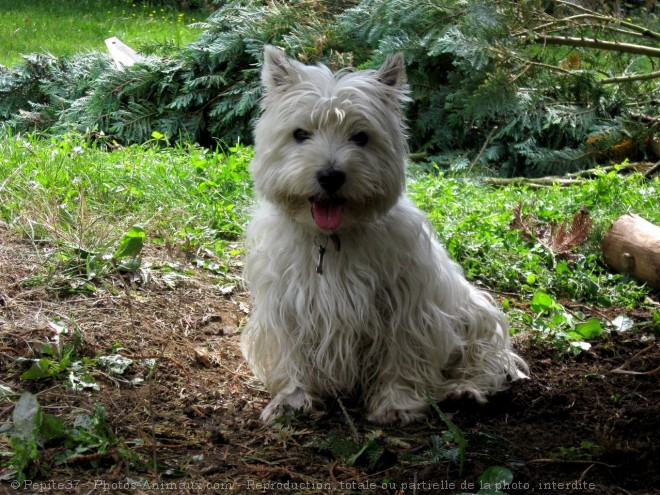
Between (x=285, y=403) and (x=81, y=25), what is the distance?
44.2ft

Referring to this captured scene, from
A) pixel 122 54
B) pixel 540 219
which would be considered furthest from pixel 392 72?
pixel 122 54

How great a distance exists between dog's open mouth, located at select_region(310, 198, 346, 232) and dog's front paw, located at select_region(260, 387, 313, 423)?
2.66 ft

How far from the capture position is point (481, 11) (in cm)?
444

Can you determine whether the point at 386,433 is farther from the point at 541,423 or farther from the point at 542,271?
the point at 542,271

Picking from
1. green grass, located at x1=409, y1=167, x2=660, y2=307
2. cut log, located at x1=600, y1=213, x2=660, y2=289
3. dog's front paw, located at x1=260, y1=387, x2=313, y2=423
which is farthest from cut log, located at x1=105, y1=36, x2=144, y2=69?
dog's front paw, located at x1=260, y1=387, x2=313, y2=423

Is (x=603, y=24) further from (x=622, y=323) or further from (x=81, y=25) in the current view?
(x=81, y=25)

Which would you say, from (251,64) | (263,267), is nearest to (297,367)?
(263,267)

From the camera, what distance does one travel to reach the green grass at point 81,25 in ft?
44.7

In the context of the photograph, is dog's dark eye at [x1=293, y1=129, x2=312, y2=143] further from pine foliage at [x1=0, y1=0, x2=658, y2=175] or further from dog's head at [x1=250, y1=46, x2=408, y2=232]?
pine foliage at [x1=0, y1=0, x2=658, y2=175]

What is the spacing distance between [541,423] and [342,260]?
1106mm

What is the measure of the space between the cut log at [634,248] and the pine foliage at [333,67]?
131 centimetres

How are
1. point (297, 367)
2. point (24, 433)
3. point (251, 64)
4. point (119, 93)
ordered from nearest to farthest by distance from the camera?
point (24, 433) → point (297, 367) → point (251, 64) → point (119, 93)

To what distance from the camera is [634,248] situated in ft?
17.5

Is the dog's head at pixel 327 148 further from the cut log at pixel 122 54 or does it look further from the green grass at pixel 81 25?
the green grass at pixel 81 25
